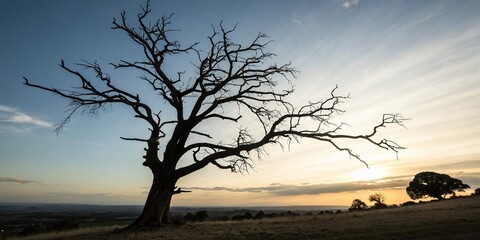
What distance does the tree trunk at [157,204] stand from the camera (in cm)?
1633

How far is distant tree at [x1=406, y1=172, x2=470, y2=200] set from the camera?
56.8 meters

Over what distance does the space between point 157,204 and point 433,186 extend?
56804 millimetres

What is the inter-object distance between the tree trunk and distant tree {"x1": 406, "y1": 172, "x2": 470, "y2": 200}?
55.6 meters

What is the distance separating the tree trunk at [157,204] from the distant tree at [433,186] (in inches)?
2190

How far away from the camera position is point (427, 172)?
60.2 metres

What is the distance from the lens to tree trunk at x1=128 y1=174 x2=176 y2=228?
16.3 metres

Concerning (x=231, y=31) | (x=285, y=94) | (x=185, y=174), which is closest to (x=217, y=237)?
(x=185, y=174)

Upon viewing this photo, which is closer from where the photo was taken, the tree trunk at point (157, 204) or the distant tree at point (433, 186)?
the tree trunk at point (157, 204)

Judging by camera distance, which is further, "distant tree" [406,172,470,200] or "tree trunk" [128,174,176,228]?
"distant tree" [406,172,470,200]

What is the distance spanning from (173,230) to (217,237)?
3.20 metres

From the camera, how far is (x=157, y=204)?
16.7 meters

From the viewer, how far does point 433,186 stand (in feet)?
189

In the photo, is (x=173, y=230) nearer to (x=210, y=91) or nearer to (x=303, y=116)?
(x=210, y=91)

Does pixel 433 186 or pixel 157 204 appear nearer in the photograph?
pixel 157 204
